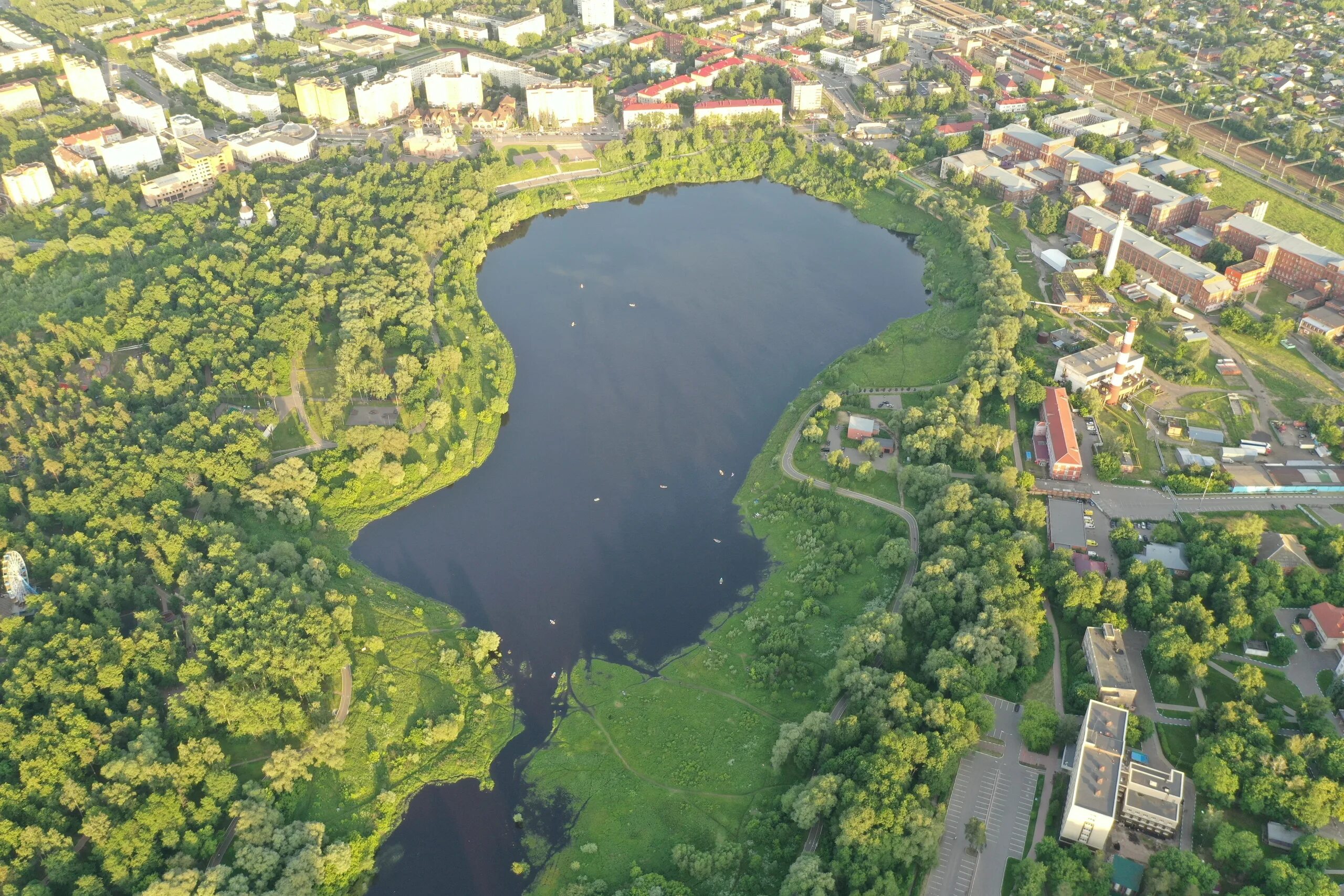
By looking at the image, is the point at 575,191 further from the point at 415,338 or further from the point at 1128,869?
the point at 1128,869

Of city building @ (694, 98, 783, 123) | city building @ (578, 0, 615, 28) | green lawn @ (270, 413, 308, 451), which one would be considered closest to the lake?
green lawn @ (270, 413, 308, 451)

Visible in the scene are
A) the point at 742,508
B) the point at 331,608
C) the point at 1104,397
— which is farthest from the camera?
the point at 1104,397

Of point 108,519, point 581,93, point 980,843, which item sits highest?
point 581,93

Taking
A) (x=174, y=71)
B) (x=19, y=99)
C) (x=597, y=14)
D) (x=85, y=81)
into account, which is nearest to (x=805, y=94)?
(x=597, y=14)

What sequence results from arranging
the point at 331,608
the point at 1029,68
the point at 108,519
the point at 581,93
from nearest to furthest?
the point at 331,608, the point at 108,519, the point at 581,93, the point at 1029,68

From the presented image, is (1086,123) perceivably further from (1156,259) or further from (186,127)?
(186,127)

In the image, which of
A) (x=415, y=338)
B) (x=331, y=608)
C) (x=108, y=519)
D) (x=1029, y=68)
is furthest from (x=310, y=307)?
(x=1029, y=68)
